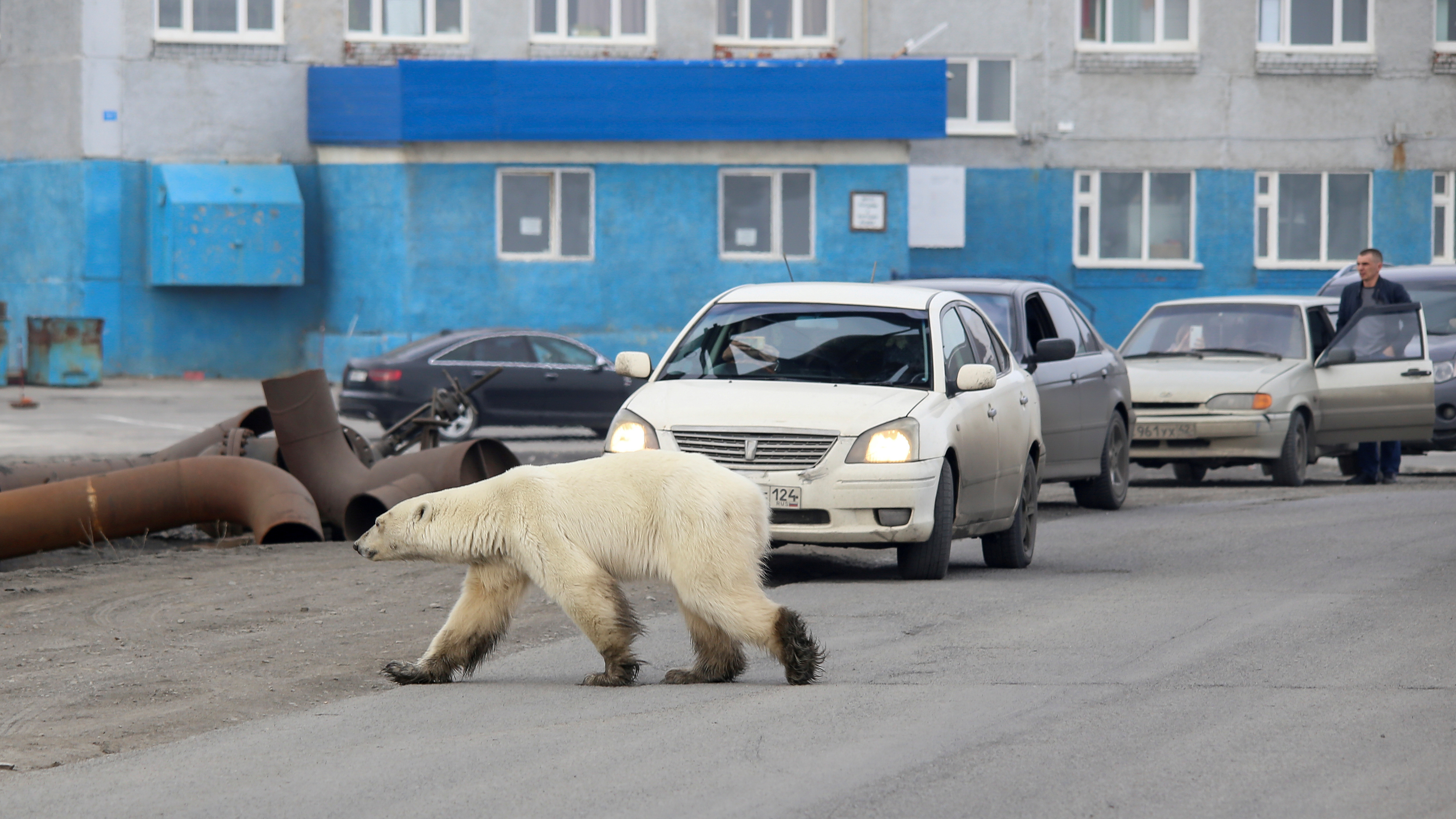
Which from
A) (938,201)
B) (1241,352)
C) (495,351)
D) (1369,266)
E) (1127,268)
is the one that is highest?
(938,201)

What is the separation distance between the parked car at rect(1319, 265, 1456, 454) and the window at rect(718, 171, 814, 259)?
12.5 metres

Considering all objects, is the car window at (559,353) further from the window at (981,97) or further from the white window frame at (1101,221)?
the white window frame at (1101,221)

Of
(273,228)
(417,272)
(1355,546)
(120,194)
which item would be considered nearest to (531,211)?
(417,272)

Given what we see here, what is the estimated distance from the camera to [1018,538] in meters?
11.4

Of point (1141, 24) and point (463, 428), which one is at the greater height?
point (1141, 24)

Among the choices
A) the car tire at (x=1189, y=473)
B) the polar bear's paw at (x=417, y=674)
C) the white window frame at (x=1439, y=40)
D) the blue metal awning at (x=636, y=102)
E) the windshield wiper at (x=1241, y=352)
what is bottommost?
the car tire at (x=1189, y=473)

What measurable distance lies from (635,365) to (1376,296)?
956 centimetres

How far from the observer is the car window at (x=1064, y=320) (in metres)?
14.6

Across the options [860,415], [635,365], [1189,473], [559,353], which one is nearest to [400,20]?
[559,353]

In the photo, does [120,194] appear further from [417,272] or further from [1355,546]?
[1355,546]

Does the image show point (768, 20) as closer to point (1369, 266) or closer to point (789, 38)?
point (789, 38)

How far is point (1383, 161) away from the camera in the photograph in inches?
1350

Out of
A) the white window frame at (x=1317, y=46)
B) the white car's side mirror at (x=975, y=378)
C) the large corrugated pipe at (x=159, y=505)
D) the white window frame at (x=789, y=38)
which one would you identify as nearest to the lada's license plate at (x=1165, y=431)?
the white car's side mirror at (x=975, y=378)

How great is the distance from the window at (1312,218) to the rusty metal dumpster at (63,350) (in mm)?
20303
